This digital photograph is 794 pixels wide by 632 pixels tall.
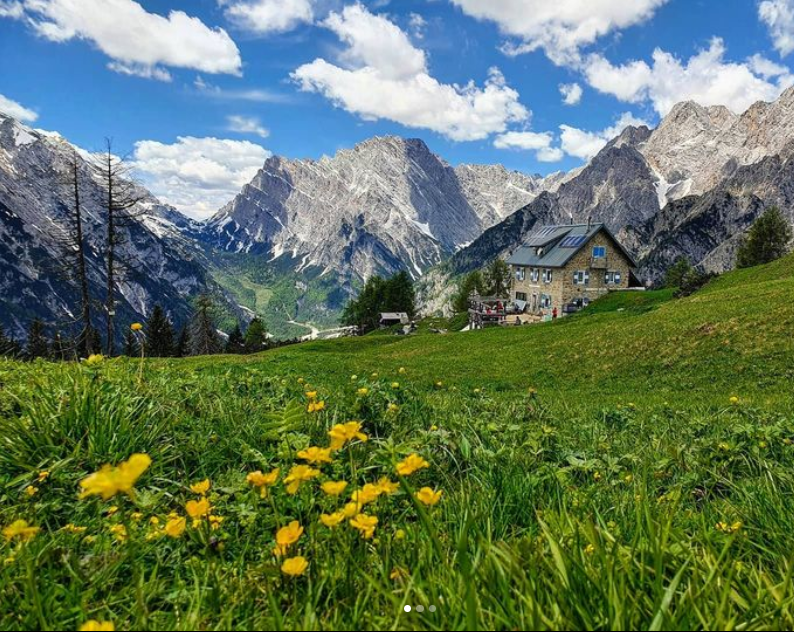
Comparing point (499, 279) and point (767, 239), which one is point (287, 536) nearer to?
point (767, 239)

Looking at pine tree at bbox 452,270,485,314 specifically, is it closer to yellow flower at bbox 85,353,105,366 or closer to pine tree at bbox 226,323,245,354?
pine tree at bbox 226,323,245,354

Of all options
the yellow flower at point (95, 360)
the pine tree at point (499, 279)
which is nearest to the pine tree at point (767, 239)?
the pine tree at point (499, 279)

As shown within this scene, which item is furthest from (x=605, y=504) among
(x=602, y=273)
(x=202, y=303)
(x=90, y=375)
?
(x=202, y=303)

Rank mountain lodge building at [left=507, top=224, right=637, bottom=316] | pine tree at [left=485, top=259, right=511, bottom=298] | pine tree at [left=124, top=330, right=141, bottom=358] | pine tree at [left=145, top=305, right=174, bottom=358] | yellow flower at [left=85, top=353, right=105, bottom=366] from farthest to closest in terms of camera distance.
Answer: pine tree at [left=485, top=259, right=511, bottom=298], pine tree at [left=145, top=305, right=174, bottom=358], pine tree at [left=124, top=330, right=141, bottom=358], mountain lodge building at [left=507, top=224, right=637, bottom=316], yellow flower at [left=85, top=353, right=105, bottom=366]

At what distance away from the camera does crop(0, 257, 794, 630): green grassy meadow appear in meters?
2.12

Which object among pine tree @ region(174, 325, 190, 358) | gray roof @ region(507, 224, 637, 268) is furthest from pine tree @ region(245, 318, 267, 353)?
gray roof @ region(507, 224, 637, 268)

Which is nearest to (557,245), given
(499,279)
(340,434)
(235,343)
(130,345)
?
(499,279)

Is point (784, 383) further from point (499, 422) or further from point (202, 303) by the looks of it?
point (202, 303)

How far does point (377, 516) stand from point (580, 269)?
2730 inches

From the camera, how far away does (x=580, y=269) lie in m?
A: 67.8

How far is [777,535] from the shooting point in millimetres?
3301

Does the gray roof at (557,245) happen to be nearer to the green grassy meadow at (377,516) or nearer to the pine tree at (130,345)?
the pine tree at (130,345)

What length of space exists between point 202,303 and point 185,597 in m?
89.9

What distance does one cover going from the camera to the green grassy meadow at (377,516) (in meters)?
2.12
